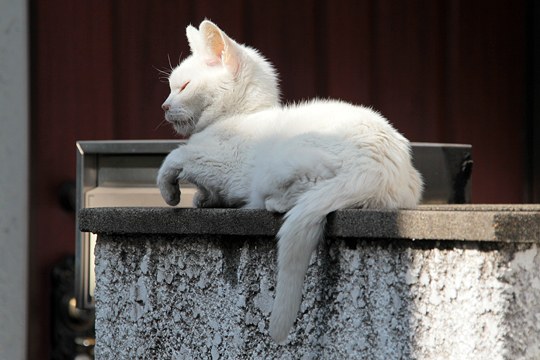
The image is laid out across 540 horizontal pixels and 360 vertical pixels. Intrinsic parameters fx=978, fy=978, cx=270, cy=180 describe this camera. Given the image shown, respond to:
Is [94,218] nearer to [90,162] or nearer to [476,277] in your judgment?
[476,277]

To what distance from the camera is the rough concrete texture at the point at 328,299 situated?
1717 millimetres

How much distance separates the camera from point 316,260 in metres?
2.05

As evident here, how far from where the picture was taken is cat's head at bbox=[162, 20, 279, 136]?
251 cm

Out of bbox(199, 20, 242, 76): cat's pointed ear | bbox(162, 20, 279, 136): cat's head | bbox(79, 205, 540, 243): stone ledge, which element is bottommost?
bbox(79, 205, 540, 243): stone ledge

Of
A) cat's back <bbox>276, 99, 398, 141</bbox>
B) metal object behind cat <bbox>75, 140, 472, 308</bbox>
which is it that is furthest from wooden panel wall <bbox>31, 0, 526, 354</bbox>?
cat's back <bbox>276, 99, 398, 141</bbox>

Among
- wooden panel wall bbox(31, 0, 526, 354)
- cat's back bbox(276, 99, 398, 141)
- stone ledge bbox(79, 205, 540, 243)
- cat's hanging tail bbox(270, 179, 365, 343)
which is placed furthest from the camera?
wooden panel wall bbox(31, 0, 526, 354)

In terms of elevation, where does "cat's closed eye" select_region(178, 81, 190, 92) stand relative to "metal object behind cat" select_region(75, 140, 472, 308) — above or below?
above

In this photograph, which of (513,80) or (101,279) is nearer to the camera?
(101,279)

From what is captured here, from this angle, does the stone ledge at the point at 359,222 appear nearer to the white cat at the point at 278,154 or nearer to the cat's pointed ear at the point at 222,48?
the white cat at the point at 278,154

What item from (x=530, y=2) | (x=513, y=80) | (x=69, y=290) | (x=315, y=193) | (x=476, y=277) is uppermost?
(x=530, y=2)

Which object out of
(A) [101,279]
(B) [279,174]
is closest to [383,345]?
(B) [279,174]

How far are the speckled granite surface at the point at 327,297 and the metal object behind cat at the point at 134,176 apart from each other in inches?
47.4

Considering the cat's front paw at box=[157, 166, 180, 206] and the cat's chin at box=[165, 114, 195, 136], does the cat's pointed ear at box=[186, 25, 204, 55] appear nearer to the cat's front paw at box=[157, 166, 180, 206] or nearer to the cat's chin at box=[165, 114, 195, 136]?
the cat's chin at box=[165, 114, 195, 136]

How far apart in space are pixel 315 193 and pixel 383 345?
0.34 metres
